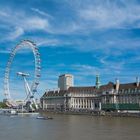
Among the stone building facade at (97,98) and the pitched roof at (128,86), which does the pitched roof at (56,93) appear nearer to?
the stone building facade at (97,98)

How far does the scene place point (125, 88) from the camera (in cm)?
12569

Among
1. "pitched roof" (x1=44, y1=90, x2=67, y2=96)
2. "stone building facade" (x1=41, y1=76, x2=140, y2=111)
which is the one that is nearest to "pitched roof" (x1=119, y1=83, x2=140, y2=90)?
"stone building facade" (x1=41, y1=76, x2=140, y2=111)

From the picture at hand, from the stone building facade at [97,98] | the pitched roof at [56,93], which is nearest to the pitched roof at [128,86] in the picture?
the stone building facade at [97,98]

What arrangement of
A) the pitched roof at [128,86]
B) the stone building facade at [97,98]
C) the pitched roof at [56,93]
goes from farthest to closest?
1. the pitched roof at [56,93]
2. the pitched roof at [128,86]
3. the stone building facade at [97,98]

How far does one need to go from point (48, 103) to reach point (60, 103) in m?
8.40

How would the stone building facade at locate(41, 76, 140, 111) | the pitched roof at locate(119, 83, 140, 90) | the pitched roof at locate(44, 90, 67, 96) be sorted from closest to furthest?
the stone building facade at locate(41, 76, 140, 111) → the pitched roof at locate(119, 83, 140, 90) → the pitched roof at locate(44, 90, 67, 96)

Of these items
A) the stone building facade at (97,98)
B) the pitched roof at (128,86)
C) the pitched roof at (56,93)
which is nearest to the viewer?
the stone building facade at (97,98)

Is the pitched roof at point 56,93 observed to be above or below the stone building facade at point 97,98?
above

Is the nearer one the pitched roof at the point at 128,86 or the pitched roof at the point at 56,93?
the pitched roof at the point at 128,86

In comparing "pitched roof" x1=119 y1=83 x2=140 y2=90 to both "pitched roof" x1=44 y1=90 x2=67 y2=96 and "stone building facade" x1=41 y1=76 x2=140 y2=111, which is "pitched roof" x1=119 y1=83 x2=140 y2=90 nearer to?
"stone building facade" x1=41 y1=76 x2=140 y2=111

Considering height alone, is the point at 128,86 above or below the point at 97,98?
above

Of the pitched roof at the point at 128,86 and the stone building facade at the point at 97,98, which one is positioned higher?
the pitched roof at the point at 128,86

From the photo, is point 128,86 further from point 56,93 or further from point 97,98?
point 56,93

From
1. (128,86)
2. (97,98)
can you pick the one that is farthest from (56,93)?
(128,86)
